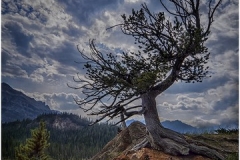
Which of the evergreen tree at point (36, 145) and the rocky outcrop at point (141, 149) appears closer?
the rocky outcrop at point (141, 149)

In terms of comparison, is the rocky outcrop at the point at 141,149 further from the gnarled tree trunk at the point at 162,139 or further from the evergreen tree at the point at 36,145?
the evergreen tree at the point at 36,145

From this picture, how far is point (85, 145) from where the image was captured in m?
67.5

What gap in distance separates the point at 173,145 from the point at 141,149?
71cm

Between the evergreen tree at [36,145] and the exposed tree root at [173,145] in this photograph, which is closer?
the exposed tree root at [173,145]

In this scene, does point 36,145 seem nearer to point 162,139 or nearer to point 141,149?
point 141,149

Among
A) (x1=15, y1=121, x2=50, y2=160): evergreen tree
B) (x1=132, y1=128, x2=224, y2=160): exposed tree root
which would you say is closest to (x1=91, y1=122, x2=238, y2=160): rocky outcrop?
(x1=132, y1=128, x2=224, y2=160): exposed tree root

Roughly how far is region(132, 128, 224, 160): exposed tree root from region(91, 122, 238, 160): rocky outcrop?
0.10 meters

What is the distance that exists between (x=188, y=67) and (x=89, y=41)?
99.9 inches

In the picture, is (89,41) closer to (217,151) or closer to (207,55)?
(207,55)

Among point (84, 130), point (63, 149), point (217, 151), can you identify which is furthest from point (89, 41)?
point (84, 130)

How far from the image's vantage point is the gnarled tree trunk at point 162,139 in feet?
20.5

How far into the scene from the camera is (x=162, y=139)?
21.1 feet

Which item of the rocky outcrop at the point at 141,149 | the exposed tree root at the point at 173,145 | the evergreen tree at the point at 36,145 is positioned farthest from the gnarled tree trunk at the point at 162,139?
the evergreen tree at the point at 36,145

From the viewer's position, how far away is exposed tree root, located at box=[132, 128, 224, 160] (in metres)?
6.23
